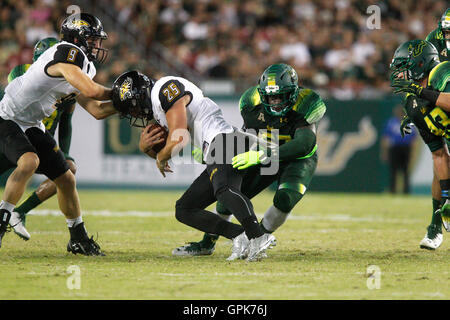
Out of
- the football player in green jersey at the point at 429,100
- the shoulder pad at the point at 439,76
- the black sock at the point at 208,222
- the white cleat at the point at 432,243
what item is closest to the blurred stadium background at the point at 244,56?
the football player in green jersey at the point at 429,100

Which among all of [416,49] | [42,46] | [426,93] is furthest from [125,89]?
[416,49]

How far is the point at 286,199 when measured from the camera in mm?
6043

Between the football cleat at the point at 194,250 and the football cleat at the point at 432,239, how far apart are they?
189 centimetres

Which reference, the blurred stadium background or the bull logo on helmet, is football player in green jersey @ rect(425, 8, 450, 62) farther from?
the blurred stadium background

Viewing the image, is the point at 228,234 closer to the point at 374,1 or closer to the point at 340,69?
the point at 340,69

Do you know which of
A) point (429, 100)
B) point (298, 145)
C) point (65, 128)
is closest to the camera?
point (298, 145)

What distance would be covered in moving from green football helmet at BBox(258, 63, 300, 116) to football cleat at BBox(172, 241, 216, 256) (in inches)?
49.5

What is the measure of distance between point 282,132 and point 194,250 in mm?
1233

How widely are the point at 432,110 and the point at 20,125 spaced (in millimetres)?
3452

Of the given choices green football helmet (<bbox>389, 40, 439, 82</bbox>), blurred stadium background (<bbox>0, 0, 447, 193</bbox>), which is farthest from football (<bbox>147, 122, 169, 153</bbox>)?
blurred stadium background (<bbox>0, 0, 447, 193</bbox>)

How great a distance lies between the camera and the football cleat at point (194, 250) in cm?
621

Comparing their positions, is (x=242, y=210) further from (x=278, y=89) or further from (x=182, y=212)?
(x=278, y=89)

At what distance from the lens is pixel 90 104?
20.7ft
